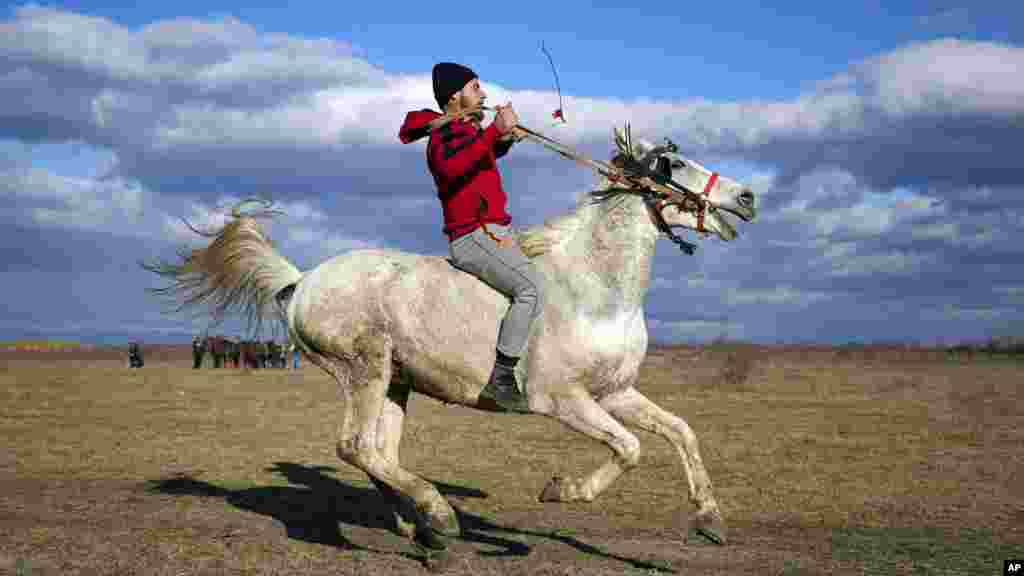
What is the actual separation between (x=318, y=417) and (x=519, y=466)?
10195mm

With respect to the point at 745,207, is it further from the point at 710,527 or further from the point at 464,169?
the point at 710,527

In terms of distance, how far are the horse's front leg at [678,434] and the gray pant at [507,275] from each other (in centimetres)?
88

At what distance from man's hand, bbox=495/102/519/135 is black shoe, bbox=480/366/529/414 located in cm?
174

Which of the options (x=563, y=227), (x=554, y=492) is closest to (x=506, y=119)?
(x=563, y=227)

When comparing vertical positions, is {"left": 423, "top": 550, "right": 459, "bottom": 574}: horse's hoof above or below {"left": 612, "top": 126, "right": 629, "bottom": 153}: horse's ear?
below

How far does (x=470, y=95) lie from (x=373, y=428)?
2.69m

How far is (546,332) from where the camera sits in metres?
7.26

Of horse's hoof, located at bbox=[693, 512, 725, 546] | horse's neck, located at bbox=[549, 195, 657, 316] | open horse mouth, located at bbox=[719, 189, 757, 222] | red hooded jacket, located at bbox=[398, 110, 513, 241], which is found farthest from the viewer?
open horse mouth, located at bbox=[719, 189, 757, 222]

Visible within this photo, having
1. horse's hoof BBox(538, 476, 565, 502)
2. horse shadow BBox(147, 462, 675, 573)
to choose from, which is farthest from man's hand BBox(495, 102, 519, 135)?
horse shadow BBox(147, 462, 675, 573)

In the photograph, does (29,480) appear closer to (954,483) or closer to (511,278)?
(511,278)

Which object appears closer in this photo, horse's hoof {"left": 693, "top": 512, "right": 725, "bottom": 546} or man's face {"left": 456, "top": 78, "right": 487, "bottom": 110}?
horse's hoof {"left": 693, "top": 512, "right": 725, "bottom": 546}

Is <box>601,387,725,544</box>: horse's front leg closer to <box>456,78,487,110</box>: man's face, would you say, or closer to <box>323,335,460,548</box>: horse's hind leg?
<box>323,335,460,548</box>: horse's hind leg

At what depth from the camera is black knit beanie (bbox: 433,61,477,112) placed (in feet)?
25.4

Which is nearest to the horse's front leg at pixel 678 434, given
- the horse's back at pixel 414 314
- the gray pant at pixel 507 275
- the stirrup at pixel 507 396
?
the stirrup at pixel 507 396
